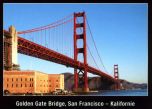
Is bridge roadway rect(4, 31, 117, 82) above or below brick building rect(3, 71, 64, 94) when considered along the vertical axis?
above

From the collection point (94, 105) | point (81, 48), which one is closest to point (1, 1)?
point (94, 105)

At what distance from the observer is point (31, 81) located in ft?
24.2

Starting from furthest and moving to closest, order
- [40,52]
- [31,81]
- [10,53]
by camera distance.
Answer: [40,52] → [31,81] → [10,53]

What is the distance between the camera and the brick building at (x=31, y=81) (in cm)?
643

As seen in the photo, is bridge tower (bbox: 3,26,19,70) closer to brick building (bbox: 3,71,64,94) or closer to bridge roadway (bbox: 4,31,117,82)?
brick building (bbox: 3,71,64,94)

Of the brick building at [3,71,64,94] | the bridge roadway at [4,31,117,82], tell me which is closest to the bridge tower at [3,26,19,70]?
the brick building at [3,71,64,94]

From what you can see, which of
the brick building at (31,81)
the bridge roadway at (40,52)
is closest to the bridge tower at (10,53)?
the brick building at (31,81)

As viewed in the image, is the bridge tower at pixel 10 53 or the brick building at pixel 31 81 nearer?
the brick building at pixel 31 81

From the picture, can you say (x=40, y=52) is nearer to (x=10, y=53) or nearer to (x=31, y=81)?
(x=31, y=81)

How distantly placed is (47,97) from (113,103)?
96 cm

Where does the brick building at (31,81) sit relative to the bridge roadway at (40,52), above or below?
below

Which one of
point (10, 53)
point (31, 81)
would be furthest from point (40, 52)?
point (10, 53)

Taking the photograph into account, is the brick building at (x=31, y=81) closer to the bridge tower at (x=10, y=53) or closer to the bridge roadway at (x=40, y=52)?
Result: the bridge tower at (x=10, y=53)

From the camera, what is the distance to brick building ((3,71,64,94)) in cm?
643
